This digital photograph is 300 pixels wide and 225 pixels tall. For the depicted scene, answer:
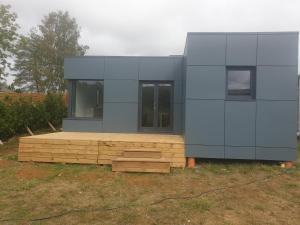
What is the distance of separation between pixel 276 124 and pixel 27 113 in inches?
386

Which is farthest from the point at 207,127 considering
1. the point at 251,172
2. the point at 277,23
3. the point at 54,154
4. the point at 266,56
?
the point at 277,23

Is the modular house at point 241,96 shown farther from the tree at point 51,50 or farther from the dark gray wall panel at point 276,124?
the tree at point 51,50

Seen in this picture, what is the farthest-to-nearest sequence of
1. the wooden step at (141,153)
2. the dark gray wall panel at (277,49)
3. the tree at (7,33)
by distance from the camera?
1. the tree at (7,33)
2. the wooden step at (141,153)
3. the dark gray wall panel at (277,49)

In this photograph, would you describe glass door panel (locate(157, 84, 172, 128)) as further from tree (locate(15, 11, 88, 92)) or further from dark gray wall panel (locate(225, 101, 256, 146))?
tree (locate(15, 11, 88, 92))

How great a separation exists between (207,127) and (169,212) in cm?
343

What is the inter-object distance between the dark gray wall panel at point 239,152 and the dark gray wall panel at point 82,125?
194 inches

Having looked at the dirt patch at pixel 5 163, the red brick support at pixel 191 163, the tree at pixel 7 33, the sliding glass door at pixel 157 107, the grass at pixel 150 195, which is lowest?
the grass at pixel 150 195

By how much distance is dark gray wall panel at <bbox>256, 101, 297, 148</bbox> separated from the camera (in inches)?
281

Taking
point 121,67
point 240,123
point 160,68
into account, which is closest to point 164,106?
point 160,68

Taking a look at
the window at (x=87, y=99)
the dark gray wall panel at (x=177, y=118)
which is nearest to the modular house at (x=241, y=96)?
the dark gray wall panel at (x=177, y=118)

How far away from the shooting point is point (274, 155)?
23.7 feet

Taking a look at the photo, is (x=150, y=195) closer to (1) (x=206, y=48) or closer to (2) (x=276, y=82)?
(1) (x=206, y=48)

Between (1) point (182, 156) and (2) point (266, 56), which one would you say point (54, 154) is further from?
(2) point (266, 56)

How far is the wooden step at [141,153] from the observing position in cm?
724
